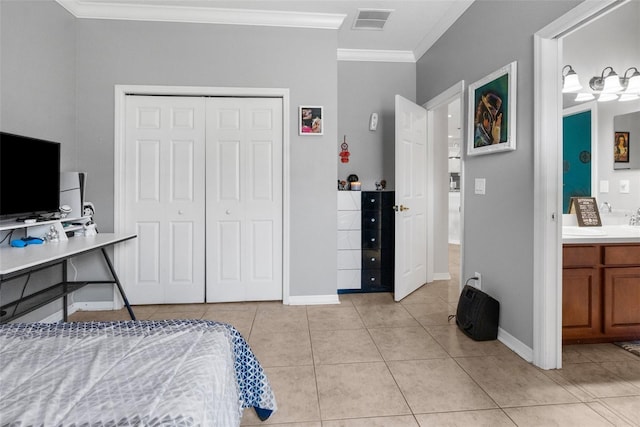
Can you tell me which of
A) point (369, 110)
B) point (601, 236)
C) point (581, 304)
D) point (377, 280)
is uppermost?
point (369, 110)

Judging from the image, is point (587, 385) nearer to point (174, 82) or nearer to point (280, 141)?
point (280, 141)

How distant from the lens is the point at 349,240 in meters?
3.66

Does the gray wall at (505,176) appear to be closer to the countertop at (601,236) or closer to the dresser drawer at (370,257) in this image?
the countertop at (601,236)

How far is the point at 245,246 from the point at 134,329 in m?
2.06

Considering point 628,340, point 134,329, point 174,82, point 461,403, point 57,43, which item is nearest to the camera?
point 134,329

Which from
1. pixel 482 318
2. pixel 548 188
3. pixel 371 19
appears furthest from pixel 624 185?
pixel 371 19

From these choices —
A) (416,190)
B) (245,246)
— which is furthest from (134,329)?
(416,190)

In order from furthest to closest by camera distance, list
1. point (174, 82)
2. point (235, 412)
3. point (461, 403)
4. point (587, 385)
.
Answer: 1. point (174, 82)
2. point (587, 385)
3. point (461, 403)
4. point (235, 412)

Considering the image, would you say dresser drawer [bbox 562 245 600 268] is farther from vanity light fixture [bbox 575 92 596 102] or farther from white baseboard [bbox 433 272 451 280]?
white baseboard [bbox 433 272 451 280]

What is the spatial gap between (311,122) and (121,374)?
2.73 meters

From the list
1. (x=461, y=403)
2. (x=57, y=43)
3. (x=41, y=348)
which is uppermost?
(x=57, y=43)

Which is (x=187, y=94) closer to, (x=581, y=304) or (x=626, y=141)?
(x=581, y=304)

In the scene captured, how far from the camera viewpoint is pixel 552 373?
201 cm

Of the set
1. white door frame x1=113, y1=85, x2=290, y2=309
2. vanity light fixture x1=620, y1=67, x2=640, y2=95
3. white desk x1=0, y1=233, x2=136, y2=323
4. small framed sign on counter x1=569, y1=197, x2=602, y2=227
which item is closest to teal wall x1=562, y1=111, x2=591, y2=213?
small framed sign on counter x1=569, y1=197, x2=602, y2=227
